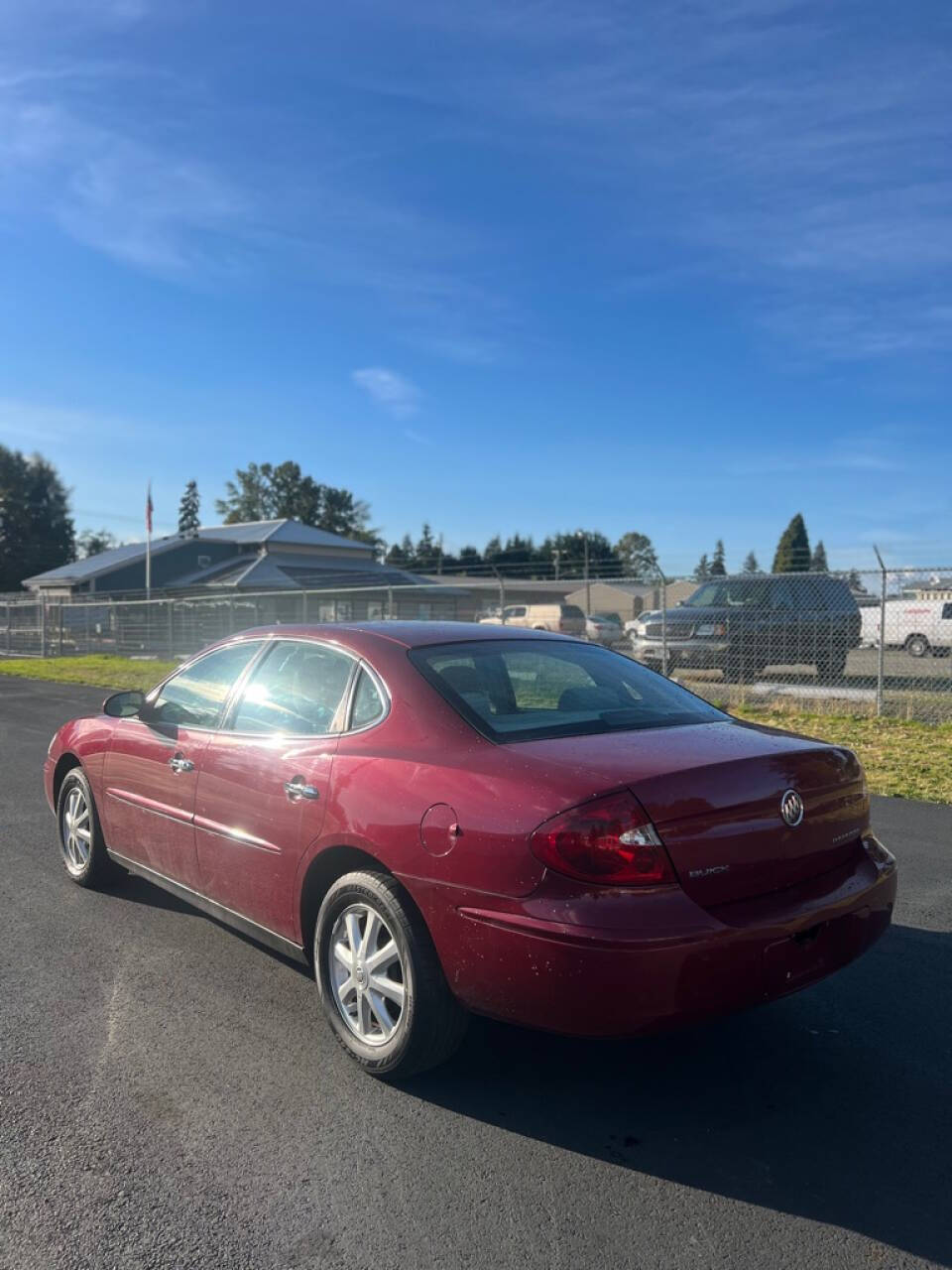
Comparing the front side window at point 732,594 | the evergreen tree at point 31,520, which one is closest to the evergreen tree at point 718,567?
the front side window at point 732,594

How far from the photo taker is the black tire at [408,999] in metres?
3.21

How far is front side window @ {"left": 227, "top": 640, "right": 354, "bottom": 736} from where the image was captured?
398 cm

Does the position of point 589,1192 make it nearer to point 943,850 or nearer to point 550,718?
point 550,718

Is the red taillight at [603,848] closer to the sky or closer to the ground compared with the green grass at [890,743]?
closer to the sky

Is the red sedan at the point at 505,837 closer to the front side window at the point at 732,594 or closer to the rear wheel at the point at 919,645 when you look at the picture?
the front side window at the point at 732,594

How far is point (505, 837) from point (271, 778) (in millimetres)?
1252

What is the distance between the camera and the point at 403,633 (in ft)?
13.9

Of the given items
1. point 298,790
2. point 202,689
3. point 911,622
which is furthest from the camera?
point 911,622

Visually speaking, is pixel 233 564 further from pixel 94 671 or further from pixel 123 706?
pixel 123 706

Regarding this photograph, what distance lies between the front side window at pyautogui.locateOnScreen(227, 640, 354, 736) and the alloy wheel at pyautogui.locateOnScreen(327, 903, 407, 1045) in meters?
0.74

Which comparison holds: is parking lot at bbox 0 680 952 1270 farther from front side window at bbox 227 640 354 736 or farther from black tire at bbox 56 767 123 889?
front side window at bbox 227 640 354 736

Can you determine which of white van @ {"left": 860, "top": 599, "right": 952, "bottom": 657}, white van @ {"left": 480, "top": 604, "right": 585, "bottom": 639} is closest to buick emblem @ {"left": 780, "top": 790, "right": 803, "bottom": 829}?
white van @ {"left": 860, "top": 599, "right": 952, "bottom": 657}

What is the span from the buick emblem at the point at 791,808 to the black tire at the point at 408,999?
1186mm

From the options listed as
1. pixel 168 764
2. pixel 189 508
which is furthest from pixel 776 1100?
pixel 189 508
